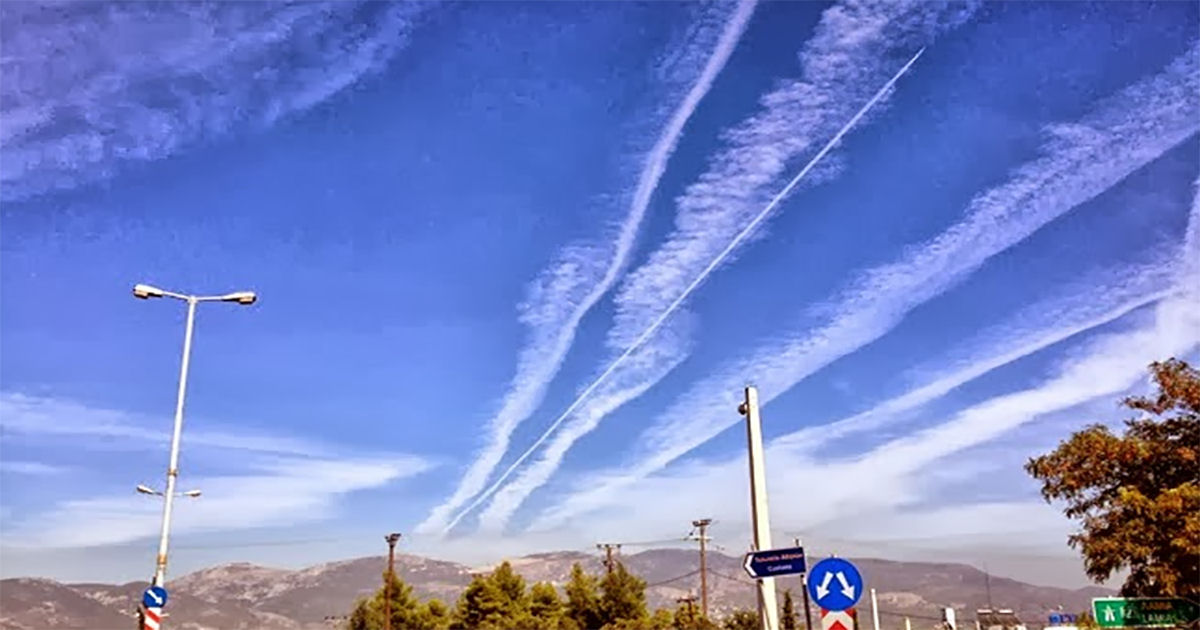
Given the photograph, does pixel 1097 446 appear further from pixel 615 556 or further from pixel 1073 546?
pixel 615 556

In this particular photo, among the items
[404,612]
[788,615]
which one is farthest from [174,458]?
[788,615]

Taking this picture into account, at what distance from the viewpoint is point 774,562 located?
498 inches

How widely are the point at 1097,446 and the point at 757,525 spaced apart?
10.0 metres

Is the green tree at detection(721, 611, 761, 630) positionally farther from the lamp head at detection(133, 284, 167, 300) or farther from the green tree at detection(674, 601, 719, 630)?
the lamp head at detection(133, 284, 167, 300)

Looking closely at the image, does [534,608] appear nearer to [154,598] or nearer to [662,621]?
[662,621]

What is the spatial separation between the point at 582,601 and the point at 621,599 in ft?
10.4

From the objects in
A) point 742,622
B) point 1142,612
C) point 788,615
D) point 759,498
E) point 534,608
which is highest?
point 759,498

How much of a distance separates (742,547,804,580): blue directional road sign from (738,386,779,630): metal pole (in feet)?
1.02

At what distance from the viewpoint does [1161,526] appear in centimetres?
1866

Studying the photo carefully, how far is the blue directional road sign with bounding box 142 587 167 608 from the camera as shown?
2155 centimetres

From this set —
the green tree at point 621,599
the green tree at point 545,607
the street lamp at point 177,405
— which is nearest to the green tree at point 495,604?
the green tree at point 545,607

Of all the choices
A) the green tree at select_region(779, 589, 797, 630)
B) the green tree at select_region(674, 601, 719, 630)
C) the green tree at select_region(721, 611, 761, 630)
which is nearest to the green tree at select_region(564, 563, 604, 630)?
the green tree at select_region(674, 601, 719, 630)

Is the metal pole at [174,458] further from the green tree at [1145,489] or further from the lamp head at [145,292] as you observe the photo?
the green tree at [1145,489]

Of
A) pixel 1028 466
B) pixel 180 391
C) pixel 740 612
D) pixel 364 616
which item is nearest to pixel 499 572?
pixel 364 616
